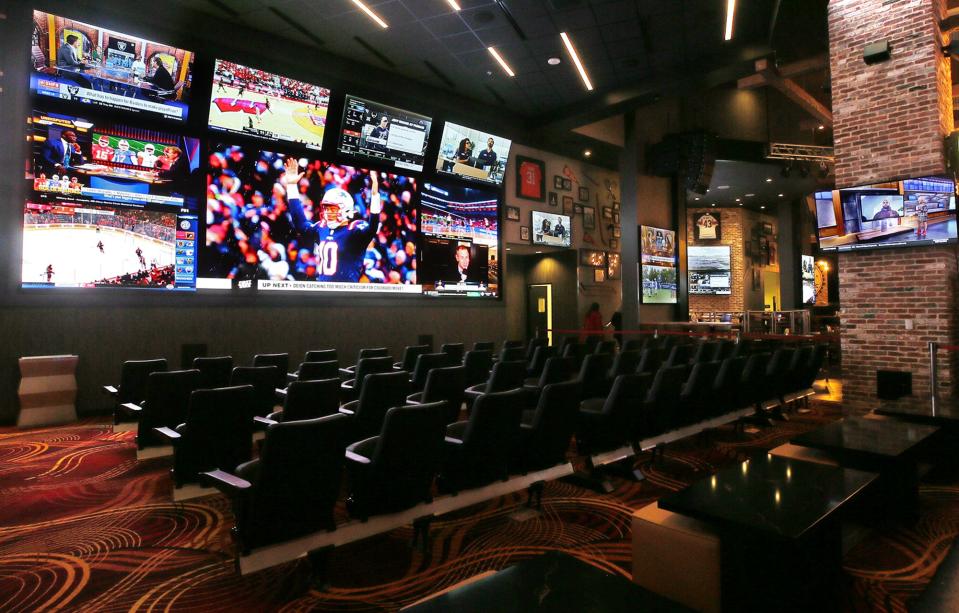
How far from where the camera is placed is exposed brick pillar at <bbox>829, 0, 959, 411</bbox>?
5742 millimetres

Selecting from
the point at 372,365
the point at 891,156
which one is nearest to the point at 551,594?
the point at 372,365

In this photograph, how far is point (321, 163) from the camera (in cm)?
852

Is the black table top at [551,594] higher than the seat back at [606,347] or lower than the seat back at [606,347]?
lower

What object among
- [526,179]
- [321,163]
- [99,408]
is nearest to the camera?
[99,408]

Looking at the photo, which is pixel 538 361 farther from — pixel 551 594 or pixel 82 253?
pixel 82 253

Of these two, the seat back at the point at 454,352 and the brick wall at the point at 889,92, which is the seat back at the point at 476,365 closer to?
the seat back at the point at 454,352

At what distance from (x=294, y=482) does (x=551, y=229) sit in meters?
10.4

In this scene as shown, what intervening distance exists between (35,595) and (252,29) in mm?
7598

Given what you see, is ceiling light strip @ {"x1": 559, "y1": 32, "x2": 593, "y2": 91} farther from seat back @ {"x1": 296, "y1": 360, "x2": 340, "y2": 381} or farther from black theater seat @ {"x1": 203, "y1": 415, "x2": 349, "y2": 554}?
black theater seat @ {"x1": 203, "y1": 415, "x2": 349, "y2": 554}

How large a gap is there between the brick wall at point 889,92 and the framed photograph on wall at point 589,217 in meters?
6.76

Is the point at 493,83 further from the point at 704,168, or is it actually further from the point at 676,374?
the point at 676,374

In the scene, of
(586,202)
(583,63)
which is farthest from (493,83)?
(586,202)

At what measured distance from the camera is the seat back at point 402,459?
245 centimetres

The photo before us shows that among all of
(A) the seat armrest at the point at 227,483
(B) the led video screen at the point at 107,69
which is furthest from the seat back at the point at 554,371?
(B) the led video screen at the point at 107,69
